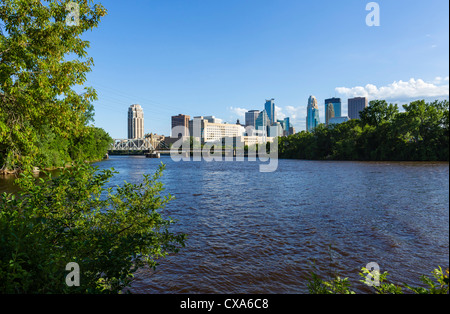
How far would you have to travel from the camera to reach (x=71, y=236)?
4.77 m

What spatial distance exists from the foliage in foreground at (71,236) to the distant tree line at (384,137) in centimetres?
5923

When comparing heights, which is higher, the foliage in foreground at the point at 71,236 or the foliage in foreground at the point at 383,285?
the foliage in foreground at the point at 71,236

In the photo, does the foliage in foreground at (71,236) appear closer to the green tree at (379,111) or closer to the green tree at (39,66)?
the green tree at (39,66)

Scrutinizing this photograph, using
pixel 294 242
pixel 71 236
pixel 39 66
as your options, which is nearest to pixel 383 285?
pixel 71 236

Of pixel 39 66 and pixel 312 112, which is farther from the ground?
pixel 312 112

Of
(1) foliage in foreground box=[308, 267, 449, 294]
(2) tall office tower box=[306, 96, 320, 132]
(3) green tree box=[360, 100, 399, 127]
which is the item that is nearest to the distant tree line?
(3) green tree box=[360, 100, 399, 127]

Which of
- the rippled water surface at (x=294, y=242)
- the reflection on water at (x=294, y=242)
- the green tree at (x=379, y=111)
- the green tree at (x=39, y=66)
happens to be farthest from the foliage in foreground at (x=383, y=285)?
the green tree at (x=379, y=111)

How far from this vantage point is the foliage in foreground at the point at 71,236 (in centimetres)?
340

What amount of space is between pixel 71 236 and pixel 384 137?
82.8 metres

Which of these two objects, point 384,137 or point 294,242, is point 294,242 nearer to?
point 294,242

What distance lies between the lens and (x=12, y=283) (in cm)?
319
